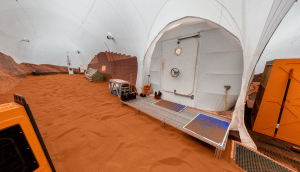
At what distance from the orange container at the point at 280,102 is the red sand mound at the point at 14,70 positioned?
465 inches

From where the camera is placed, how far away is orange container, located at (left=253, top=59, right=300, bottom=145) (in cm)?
226

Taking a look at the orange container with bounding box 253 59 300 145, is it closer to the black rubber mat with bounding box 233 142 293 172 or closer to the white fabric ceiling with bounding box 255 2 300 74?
the black rubber mat with bounding box 233 142 293 172

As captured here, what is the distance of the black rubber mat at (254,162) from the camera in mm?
1693

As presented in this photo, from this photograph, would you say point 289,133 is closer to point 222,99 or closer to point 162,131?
point 222,99

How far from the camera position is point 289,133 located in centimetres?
239

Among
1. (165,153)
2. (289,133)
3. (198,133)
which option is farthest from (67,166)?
(289,133)

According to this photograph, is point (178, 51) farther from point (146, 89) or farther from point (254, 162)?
A: point (254, 162)

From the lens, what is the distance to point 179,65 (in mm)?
3666

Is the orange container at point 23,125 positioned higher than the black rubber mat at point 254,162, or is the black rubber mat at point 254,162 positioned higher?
the orange container at point 23,125

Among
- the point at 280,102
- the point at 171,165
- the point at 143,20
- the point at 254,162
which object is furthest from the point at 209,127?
the point at 143,20

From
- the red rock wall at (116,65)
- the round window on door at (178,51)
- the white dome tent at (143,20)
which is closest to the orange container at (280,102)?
the white dome tent at (143,20)

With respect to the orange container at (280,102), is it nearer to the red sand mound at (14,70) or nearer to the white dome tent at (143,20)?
the white dome tent at (143,20)

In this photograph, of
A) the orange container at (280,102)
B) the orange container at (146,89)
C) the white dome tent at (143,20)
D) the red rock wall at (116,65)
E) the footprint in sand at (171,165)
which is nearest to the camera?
the footprint in sand at (171,165)

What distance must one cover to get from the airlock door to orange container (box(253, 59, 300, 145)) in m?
2.00
